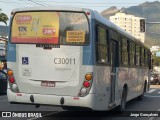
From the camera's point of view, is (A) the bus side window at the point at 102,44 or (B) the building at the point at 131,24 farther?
(B) the building at the point at 131,24

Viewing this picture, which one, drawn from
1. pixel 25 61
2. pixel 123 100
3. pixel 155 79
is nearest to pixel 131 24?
pixel 155 79

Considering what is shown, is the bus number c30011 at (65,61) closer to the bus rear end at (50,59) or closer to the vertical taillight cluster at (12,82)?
the bus rear end at (50,59)

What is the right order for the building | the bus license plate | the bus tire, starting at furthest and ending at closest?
1. the building
2. the bus tire
3. the bus license plate

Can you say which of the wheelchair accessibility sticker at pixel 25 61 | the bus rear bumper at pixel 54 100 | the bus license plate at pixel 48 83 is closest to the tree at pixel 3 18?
the wheelchair accessibility sticker at pixel 25 61

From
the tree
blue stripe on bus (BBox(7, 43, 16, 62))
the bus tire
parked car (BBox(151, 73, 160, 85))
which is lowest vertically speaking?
parked car (BBox(151, 73, 160, 85))

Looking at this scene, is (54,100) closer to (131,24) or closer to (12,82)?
(12,82)

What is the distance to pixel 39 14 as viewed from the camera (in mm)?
10539

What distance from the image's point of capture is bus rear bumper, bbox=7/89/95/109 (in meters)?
9.94

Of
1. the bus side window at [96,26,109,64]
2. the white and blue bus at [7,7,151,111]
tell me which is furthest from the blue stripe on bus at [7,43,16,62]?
the bus side window at [96,26,109,64]

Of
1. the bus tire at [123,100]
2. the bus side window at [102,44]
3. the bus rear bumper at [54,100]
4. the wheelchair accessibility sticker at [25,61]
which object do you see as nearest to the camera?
the bus rear bumper at [54,100]

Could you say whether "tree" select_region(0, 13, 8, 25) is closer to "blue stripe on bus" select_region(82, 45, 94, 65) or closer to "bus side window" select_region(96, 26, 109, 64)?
"bus side window" select_region(96, 26, 109, 64)

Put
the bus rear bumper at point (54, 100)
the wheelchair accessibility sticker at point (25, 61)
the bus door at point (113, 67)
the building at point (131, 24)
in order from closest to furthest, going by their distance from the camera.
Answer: the bus rear bumper at point (54, 100) → the wheelchair accessibility sticker at point (25, 61) → the bus door at point (113, 67) → the building at point (131, 24)

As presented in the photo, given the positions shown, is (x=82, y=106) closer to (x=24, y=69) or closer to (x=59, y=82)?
(x=59, y=82)

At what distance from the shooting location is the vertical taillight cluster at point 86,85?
32.8ft
